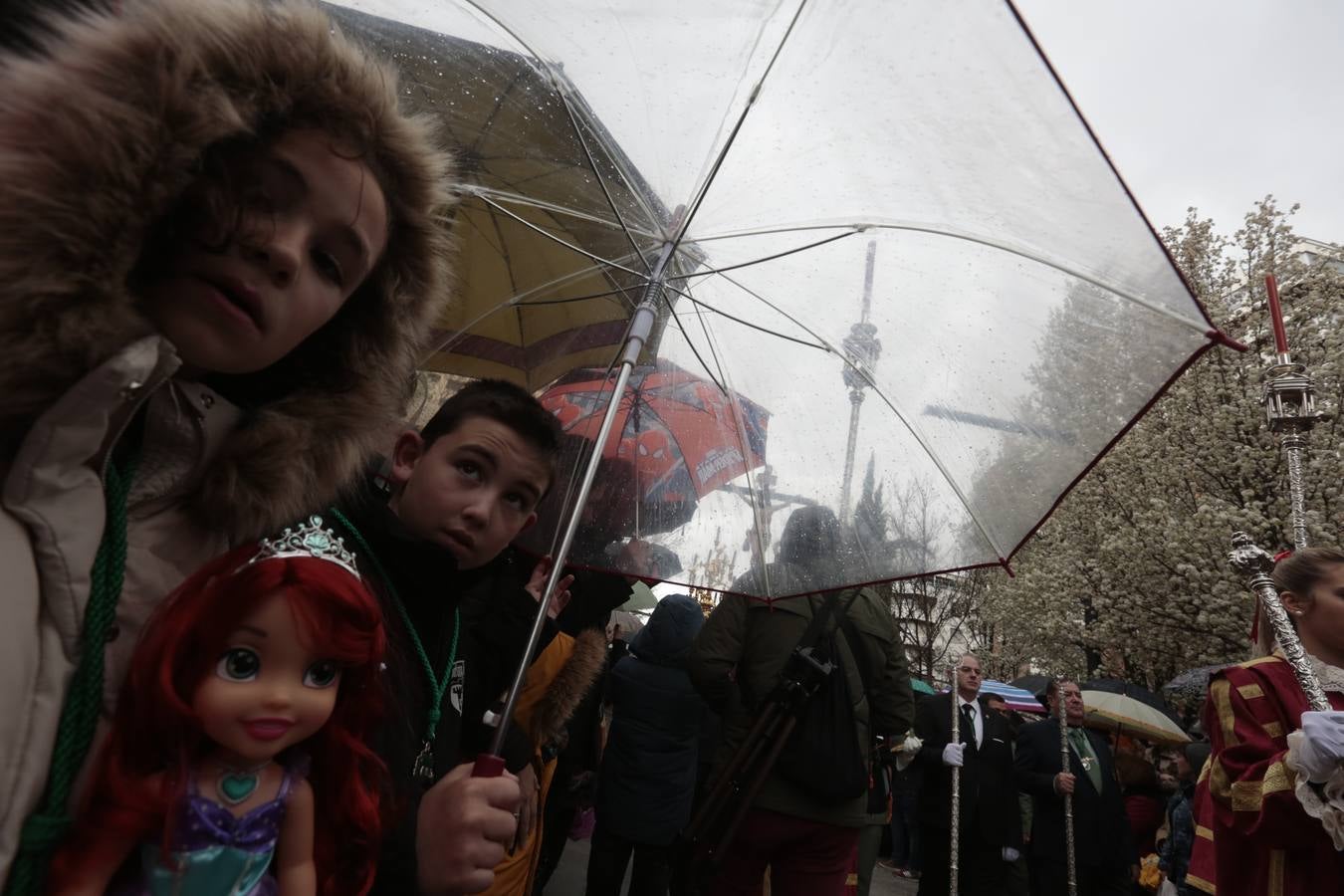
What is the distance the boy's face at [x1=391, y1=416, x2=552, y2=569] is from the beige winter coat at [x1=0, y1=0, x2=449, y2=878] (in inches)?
26.0

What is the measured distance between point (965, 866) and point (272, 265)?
7.59 metres

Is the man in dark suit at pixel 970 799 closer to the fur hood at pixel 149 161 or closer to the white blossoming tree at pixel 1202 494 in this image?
the fur hood at pixel 149 161

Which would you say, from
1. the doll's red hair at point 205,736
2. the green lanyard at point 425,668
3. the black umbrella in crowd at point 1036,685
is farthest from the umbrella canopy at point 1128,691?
the doll's red hair at point 205,736

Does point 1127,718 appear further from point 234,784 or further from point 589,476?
point 234,784

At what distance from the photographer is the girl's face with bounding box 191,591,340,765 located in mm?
1141

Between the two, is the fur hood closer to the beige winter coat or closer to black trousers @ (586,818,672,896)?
the beige winter coat

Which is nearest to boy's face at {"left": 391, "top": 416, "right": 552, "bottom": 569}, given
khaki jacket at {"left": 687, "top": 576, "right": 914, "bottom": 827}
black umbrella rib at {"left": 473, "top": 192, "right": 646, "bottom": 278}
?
black umbrella rib at {"left": 473, "top": 192, "right": 646, "bottom": 278}

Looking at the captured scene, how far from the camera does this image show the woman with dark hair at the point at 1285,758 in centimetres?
293

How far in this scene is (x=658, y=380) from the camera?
279 cm

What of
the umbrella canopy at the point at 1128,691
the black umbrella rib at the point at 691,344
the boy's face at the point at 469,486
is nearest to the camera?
the boy's face at the point at 469,486

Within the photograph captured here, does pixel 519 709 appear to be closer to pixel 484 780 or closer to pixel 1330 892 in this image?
pixel 484 780

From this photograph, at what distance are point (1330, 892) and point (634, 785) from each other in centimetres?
334

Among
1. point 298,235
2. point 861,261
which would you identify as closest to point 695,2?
point 861,261

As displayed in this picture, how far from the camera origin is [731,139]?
2225 millimetres
